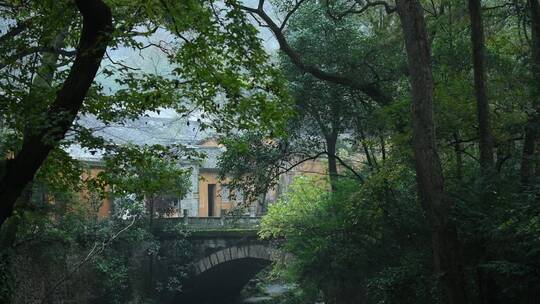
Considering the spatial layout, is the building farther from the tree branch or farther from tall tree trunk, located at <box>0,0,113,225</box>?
tall tree trunk, located at <box>0,0,113,225</box>

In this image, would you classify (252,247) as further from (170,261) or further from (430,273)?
(430,273)

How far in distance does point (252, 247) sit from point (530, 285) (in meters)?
19.4

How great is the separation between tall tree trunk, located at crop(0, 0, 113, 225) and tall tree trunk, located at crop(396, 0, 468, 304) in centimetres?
493

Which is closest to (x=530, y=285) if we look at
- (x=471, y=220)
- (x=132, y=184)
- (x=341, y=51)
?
(x=471, y=220)

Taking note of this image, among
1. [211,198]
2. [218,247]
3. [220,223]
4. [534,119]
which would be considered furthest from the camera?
[211,198]

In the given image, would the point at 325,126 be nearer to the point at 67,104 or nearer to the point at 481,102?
the point at 481,102

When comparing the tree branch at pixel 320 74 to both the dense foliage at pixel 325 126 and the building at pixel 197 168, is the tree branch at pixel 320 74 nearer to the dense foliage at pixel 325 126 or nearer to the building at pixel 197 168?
the dense foliage at pixel 325 126

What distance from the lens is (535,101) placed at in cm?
1016

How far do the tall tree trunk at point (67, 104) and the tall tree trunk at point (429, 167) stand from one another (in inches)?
194

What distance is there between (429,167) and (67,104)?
524cm

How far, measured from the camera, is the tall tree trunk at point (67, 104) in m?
6.36

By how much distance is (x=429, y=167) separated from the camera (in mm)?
9328

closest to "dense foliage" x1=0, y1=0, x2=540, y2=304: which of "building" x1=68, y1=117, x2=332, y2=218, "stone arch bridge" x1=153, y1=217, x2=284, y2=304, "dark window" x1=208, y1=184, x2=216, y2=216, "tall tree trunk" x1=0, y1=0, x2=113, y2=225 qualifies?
"tall tree trunk" x1=0, y1=0, x2=113, y2=225

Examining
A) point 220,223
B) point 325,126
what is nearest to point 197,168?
point 220,223
